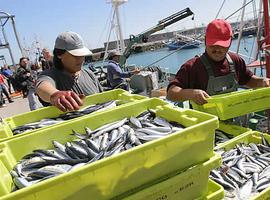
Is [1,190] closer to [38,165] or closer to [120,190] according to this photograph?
[38,165]

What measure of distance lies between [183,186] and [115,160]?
0.52m

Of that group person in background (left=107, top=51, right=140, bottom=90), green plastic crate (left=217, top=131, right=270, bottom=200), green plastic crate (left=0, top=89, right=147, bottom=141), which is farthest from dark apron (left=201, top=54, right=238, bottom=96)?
person in background (left=107, top=51, right=140, bottom=90)

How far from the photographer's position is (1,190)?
1.28 metres

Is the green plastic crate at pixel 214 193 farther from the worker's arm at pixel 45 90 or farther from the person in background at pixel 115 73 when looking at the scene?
the person in background at pixel 115 73

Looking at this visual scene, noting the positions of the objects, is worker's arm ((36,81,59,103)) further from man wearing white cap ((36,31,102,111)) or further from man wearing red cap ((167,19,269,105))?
man wearing red cap ((167,19,269,105))

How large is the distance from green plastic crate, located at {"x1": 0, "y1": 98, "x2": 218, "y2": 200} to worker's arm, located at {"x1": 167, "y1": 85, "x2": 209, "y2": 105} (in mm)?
807

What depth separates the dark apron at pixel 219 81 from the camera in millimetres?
3158

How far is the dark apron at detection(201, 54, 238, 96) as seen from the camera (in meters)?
3.16

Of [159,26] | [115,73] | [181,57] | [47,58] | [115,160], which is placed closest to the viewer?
[115,160]

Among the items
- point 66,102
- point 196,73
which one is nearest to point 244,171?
point 196,73

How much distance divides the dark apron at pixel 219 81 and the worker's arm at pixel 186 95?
13.4 inches

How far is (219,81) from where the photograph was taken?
3.20 m

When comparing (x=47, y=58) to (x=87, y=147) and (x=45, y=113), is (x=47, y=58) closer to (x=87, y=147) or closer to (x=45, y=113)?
(x=45, y=113)

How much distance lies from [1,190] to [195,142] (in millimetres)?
1011
